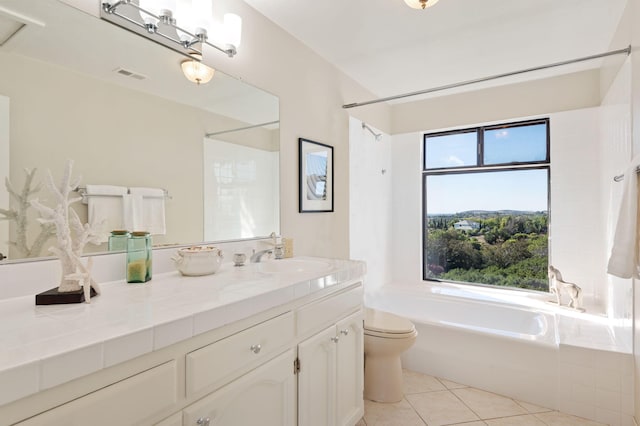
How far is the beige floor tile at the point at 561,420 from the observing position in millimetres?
1974

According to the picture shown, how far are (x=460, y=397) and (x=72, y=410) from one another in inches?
91.4

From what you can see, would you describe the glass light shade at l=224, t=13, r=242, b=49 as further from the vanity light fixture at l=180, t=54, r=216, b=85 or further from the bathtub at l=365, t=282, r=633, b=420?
the bathtub at l=365, t=282, r=633, b=420

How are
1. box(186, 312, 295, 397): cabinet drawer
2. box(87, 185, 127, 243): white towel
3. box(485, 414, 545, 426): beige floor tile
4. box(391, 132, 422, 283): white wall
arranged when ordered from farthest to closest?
box(391, 132, 422, 283): white wall → box(485, 414, 545, 426): beige floor tile → box(87, 185, 127, 243): white towel → box(186, 312, 295, 397): cabinet drawer

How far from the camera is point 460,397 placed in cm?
225

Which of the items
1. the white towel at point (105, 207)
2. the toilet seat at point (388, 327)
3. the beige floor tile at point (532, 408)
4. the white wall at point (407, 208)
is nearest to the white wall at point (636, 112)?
the beige floor tile at point (532, 408)

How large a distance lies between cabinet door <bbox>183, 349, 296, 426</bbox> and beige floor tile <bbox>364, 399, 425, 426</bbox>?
95 cm

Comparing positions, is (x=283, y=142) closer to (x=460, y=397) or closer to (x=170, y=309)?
(x=170, y=309)

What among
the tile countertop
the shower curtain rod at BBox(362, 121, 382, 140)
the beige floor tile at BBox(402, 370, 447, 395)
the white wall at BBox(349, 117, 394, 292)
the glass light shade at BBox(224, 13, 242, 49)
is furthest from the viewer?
the shower curtain rod at BBox(362, 121, 382, 140)

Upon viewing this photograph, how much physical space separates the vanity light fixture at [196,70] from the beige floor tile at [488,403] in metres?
2.55

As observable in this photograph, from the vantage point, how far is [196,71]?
171 centimetres

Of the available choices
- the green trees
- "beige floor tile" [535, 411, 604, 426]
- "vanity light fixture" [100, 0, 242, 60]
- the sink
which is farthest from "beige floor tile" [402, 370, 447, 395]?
"vanity light fixture" [100, 0, 242, 60]

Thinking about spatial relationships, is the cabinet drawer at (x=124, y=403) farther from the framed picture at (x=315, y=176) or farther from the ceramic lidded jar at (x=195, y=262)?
the framed picture at (x=315, y=176)

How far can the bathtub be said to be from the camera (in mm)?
2080

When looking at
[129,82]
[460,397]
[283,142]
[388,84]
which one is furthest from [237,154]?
[460,397]
